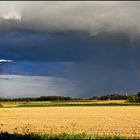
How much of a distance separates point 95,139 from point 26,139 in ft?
12.1

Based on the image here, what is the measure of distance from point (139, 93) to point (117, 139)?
145 metres

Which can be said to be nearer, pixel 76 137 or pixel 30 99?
pixel 76 137

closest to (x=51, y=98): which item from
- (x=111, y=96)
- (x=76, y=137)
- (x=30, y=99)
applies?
(x=30, y=99)

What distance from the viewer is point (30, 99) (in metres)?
199

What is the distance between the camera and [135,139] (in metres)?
23.4

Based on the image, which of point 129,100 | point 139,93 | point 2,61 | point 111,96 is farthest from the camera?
point 111,96

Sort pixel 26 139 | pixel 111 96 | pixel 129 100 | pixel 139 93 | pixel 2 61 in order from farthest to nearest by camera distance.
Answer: pixel 111 96
pixel 139 93
pixel 129 100
pixel 2 61
pixel 26 139

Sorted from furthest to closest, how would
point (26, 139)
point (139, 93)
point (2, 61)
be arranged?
point (139, 93) → point (2, 61) → point (26, 139)

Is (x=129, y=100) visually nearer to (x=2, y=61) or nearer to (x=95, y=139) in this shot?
(x=2, y=61)

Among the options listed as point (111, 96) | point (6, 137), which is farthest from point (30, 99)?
point (6, 137)

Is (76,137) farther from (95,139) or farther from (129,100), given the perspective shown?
(129,100)

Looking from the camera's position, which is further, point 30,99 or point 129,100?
point 30,99

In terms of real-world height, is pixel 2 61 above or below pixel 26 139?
above

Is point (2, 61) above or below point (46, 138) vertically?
above
